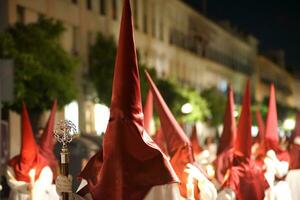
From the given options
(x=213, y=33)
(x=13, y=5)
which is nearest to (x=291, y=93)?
(x=213, y=33)

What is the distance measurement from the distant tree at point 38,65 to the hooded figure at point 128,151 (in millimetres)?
17454

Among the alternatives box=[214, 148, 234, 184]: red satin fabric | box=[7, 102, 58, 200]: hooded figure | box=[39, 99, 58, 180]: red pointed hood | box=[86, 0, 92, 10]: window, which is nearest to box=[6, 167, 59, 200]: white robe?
box=[7, 102, 58, 200]: hooded figure

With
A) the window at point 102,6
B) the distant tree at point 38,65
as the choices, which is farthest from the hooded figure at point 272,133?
the window at point 102,6

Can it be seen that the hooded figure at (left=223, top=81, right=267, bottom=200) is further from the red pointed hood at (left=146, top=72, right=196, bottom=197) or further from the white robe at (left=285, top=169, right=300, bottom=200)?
the white robe at (left=285, top=169, right=300, bottom=200)

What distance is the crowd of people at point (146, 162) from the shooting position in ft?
19.2

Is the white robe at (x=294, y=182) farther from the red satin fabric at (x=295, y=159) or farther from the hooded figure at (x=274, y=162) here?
the hooded figure at (x=274, y=162)

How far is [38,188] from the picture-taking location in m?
10.7

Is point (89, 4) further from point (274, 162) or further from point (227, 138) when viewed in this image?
point (274, 162)

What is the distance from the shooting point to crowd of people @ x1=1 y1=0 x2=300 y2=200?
19.2 feet

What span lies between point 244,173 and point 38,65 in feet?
49.6

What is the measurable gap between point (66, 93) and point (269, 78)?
74.7 meters

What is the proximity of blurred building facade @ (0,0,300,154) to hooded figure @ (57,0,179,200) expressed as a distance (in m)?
21.4

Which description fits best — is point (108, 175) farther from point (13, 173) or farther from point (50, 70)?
point (50, 70)

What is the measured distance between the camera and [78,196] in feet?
20.6
